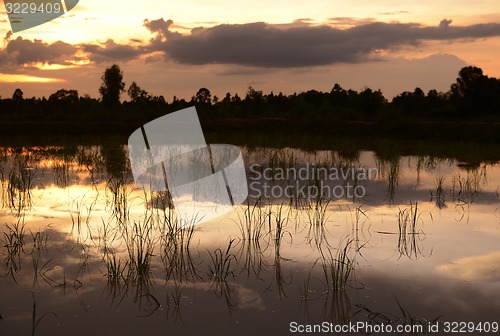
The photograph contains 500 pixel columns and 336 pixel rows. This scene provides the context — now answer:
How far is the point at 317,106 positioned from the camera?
34938 millimetres

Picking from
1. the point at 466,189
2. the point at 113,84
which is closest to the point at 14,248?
the point at 466,189

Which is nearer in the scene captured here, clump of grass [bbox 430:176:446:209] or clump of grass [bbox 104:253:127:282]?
clump of grass [bbox 104:253:127:282]

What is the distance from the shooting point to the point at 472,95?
30.4 metres

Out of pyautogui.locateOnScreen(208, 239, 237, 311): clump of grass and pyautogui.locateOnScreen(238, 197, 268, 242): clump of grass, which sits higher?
pyautogui.locateOnScreen(208, 239, 237, 311): clump of grass

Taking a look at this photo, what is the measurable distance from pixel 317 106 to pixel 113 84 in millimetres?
26065

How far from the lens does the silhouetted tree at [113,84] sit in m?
53.2

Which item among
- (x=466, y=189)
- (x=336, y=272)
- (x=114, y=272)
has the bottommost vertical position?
(x=466, y=189)

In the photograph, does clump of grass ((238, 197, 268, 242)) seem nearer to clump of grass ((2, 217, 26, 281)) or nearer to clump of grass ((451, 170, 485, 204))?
clump of grass ((2, 217, 26, 281))

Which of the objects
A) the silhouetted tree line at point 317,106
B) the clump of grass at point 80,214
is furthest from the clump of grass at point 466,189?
the silhouetted tree line at point 317,106

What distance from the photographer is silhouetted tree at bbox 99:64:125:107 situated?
5325cm

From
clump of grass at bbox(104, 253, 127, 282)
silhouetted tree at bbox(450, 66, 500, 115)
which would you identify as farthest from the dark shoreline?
clump of grass at bbox(104, 253, 127, 282)

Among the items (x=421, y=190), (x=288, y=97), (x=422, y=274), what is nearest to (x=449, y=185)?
(x=421, y=190)

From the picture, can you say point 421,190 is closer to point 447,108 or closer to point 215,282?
point 215,282

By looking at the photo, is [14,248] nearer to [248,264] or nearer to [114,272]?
[114,272]
